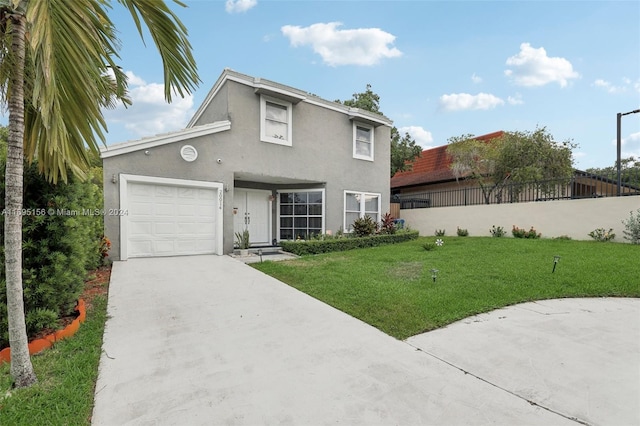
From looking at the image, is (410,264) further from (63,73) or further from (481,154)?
(481,154)

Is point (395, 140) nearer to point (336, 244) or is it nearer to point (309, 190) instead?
point (309, 190)

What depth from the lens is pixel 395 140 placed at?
2106 cm

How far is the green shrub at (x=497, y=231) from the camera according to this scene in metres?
12.6

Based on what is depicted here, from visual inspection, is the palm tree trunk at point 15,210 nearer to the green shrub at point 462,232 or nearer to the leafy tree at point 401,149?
the green shrub at point 462,232

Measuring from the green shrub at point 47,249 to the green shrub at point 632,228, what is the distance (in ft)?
47.5

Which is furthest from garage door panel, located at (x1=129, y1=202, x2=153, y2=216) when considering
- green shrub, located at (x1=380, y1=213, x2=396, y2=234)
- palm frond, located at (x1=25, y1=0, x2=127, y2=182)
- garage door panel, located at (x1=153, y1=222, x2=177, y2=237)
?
green shrub, located at (x1=380, y1=213, x2=396, y2=234)

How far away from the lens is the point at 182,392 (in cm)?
250

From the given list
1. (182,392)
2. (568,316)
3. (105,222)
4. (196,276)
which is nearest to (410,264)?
(568,316)

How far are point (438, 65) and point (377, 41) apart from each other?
8.35 feet

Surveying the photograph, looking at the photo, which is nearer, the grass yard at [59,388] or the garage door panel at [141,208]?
the grass yard at [59,388]

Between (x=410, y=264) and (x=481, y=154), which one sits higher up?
(x=481, y=154)

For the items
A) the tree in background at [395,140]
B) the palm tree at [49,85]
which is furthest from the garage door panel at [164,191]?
the tree in background at [395,140]

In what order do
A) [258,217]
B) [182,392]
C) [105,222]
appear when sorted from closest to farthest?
[182,392] < [105,222] < [258,217]

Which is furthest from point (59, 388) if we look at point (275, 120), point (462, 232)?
point (462, 232)
